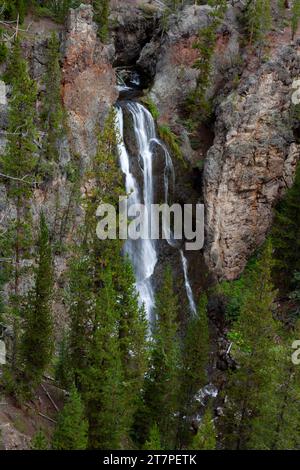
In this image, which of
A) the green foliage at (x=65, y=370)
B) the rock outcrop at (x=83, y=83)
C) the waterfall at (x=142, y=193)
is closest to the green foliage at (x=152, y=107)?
the waterfall at (x=142, y=193)

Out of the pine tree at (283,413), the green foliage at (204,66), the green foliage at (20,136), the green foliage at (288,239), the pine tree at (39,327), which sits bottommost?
the pine tree at (283,413)

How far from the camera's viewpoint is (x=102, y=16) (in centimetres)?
4222

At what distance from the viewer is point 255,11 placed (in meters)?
45.3

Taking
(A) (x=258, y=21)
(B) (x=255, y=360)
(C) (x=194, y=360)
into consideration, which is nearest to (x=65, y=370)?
(C) (x=194, y=360)

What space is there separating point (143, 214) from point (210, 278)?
311 inches

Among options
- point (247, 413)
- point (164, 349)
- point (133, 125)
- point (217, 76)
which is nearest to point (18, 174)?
point (164, 349)

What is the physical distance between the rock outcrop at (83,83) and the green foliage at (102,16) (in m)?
2.22

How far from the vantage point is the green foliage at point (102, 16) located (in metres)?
42.0

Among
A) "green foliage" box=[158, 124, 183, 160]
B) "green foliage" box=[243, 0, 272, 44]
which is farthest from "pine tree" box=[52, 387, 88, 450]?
"green foliage" box=[243, 0, 272, 44]

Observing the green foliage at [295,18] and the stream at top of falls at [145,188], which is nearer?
the stream at top of falls at [145,188]

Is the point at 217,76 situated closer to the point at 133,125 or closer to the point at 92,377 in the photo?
the point at 133,125

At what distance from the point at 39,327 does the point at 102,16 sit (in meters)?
29.1

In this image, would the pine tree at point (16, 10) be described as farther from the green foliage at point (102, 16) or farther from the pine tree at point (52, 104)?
the green foliage at point (102, 16)

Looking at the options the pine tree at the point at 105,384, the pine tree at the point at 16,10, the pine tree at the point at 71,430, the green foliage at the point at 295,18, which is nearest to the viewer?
the pine tree at the point at 71,430
